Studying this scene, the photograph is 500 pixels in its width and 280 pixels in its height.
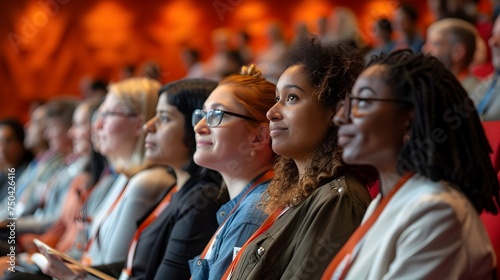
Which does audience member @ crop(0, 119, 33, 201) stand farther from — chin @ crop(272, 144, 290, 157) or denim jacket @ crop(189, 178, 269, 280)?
chin @ crop(272, 144, 290, 157)

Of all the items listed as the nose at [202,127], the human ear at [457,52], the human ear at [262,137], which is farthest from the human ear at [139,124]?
the human ear at [457,52]

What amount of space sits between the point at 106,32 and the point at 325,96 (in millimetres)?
8286

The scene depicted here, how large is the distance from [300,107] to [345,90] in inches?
5.1

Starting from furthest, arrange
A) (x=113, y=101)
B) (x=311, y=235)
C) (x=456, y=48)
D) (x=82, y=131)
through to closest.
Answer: (x=82, y=131)
(x=456, y=48)
(x=113, y=101)
(x=311, y=235)

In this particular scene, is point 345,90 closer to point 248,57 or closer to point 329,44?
point 329,44

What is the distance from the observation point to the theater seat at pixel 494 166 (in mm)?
1874

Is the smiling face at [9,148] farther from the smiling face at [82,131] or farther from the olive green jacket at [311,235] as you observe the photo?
the olive green jacket at [311,235]

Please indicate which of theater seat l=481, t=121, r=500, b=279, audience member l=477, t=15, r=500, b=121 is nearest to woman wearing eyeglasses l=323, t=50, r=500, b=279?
theater seat l=481, t=121, r=500, b=279

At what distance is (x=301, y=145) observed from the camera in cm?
201

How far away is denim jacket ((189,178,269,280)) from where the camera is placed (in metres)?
2.20

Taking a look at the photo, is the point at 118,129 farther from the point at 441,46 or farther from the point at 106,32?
the point at 106,32

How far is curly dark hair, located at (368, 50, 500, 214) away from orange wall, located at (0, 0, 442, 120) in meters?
7.20

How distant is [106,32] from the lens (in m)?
9.92

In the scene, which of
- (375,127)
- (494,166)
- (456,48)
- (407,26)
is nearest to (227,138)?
(494,166)
